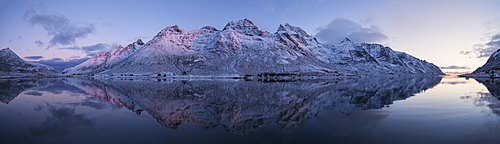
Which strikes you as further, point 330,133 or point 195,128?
point 195,128

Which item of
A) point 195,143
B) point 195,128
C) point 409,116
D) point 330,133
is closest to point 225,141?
point 195,143

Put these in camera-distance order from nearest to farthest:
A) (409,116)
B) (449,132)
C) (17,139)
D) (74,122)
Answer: (17,139)
(449,132)
(74,122)
(409,116)

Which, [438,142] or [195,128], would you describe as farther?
[195,128]

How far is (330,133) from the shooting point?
14.0m

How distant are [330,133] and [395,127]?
493cm

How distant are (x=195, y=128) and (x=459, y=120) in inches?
754

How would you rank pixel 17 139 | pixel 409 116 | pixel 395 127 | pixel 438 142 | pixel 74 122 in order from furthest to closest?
1. pixel 409 116
2. pixel 74 122
3. pixel 395 127
4. pixel 17 139
5. pixel 438 142

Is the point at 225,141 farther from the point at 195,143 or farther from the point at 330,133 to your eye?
the point at 330,133

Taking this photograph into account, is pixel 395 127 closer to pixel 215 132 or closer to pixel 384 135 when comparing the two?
pixel 384 135

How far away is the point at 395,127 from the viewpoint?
15.4 meters

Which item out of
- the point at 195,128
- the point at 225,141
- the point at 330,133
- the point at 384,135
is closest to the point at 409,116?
the point at 384,135

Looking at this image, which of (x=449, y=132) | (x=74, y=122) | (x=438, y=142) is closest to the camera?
(x=438, y=142)

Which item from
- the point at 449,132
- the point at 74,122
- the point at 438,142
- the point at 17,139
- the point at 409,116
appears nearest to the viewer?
the point at 438,142

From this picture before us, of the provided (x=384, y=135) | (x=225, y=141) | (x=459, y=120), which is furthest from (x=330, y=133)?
(x=459, y=120)
